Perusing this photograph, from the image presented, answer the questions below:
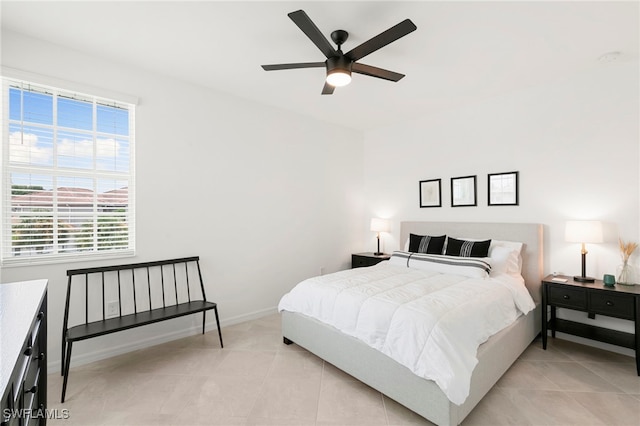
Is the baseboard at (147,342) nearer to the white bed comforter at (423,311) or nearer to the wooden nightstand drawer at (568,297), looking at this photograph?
the white bed comforter at (423,311)

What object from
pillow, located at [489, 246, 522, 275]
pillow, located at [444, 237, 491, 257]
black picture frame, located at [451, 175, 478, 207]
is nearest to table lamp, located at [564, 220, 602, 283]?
pillow, located at [489, 246, 522, 275]

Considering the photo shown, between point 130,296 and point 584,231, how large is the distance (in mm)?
4290

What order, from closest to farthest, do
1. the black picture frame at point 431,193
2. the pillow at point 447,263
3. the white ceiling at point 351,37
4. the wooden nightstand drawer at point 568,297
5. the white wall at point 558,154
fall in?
the white ceiling at point 351,37, the wooden nightstand drawer at point 568,297, the white wall at point 558,154, the pillow at point 447,263, the black picture frame at point 431,193

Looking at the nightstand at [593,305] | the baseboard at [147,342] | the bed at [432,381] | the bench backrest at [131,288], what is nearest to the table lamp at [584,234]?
the nightstand at [593,305]

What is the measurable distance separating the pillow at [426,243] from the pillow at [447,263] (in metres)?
0.16

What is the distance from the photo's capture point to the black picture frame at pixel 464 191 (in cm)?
384

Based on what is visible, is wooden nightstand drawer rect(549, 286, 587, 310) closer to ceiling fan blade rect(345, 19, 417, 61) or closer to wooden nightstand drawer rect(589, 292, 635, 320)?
wooden nightstand drawer rect(589, 292, 635, 320)

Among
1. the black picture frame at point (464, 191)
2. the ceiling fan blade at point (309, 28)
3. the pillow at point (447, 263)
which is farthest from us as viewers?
the black picture frame at point (464, 191)

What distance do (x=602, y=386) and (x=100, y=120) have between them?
4.72 m

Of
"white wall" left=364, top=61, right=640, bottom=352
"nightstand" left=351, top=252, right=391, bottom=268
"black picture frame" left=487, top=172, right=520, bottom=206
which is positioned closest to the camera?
"white wall" left=364, top=61, right=640, bottom=352

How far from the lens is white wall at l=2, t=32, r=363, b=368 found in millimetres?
2664

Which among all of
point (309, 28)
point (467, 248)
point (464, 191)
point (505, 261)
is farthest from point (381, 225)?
point (309, 28)

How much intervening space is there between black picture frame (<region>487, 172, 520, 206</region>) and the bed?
0.92 feet

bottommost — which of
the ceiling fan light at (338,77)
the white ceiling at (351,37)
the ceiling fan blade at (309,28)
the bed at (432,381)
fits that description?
the bed at (432,381)
